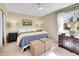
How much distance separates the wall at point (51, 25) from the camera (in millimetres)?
5059

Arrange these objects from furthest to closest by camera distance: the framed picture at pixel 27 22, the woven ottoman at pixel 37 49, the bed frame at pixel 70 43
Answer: the framed picture at pixel 27 22 → the bed frame at pixel 70 43 → the woven ottoman at pixel 37 49

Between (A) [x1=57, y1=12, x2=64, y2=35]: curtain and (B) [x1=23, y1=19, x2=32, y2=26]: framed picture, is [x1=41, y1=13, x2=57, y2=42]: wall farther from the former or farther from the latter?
(B) [x1=23, y1=19, x2=32, y2=26]: framed picture

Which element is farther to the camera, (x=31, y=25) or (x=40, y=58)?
(x=31, y=25)

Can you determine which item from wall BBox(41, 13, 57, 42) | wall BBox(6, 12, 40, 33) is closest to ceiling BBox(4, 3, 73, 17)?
wall BBox(6, 12, 40, 33)

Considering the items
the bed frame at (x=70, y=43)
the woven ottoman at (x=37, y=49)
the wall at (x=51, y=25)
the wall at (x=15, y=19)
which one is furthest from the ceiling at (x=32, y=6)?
the woven ottoman at (x=37, y=49)

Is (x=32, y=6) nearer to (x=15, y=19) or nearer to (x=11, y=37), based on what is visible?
(x=15, y=19)

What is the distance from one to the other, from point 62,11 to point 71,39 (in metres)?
1.95

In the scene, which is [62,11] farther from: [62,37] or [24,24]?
[24,24]

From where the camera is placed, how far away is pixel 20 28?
5.66m

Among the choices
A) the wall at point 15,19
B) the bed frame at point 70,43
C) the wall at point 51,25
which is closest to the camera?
the bed frame at point 70,43

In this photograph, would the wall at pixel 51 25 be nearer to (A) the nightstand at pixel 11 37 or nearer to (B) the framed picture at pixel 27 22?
(B) the framed picture at pixel 27 22

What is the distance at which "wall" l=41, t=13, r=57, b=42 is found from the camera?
5059 millimetres

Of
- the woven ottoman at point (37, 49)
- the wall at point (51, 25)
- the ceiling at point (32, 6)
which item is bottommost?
the woven ottoman at point (37, 49)

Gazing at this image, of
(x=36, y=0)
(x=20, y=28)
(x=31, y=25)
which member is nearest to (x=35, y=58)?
(x=36, y=0)
